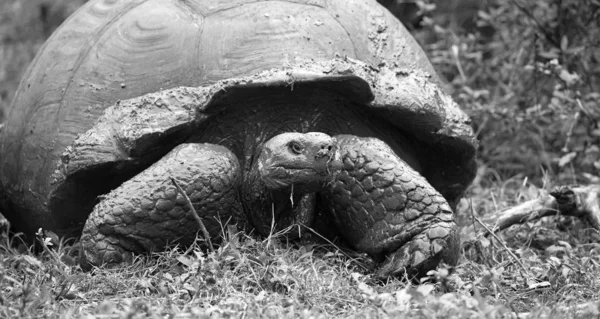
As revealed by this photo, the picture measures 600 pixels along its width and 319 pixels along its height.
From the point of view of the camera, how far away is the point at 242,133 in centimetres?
372

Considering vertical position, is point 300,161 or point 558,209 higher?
point 300,161

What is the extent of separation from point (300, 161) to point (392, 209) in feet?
1.55

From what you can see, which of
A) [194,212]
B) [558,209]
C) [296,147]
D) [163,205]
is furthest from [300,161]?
[558,209]

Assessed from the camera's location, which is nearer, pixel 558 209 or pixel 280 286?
pixel 280 286

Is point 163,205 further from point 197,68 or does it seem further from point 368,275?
point 368,275

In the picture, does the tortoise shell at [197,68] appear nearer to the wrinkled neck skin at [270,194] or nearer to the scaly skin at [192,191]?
the scaly skin at [192,191]

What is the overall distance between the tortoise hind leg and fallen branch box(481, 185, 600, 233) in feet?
4.76

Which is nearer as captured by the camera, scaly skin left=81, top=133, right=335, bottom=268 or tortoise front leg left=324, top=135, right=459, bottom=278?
scaly skin left=81, top=133, right=335, bottom=268

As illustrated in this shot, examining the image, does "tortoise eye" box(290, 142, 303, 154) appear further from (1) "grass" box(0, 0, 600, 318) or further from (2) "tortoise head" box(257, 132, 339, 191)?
(1) "grass" box(0, 0, 600, 318)

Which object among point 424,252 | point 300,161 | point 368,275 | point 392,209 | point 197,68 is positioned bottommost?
point 368,275

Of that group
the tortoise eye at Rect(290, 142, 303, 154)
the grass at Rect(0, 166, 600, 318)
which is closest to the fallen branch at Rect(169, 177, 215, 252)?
the grass at Rect(0, 166, 600, 318)

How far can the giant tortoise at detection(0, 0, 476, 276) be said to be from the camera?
350cm

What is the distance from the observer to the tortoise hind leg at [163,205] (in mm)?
3473

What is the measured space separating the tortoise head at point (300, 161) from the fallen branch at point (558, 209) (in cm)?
125
